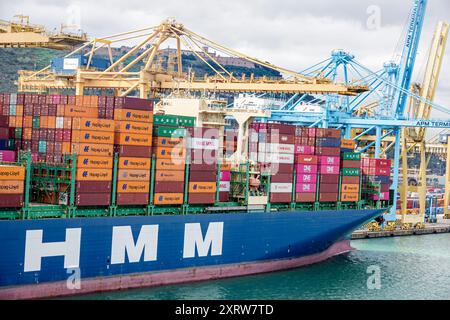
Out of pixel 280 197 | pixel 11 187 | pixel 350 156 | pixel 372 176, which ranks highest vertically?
pixel 350 156

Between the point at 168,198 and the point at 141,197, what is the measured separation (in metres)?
1.44

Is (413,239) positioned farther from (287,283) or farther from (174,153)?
(174,153)

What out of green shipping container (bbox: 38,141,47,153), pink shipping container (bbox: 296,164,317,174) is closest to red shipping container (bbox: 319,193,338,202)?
pink shipping container (bbox: 296,164,317,174)

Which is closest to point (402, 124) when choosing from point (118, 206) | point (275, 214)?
point (275, 214)

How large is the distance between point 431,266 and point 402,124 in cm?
1315

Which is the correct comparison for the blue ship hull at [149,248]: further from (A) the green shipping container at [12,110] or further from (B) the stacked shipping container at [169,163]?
(A) the green shipping container at [12,110]

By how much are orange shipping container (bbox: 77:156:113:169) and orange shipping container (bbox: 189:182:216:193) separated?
429 centimetres

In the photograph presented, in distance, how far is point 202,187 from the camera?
32.2 meters

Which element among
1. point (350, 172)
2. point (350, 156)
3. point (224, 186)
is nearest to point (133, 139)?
point (224, 186)

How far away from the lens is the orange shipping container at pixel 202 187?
31.8 metres

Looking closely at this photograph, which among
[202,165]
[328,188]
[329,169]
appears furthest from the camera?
[328,188]

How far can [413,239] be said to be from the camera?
5078 cm

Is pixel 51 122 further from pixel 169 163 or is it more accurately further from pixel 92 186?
pixel 169 163

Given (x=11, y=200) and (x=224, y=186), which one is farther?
(x=224, y=186)
